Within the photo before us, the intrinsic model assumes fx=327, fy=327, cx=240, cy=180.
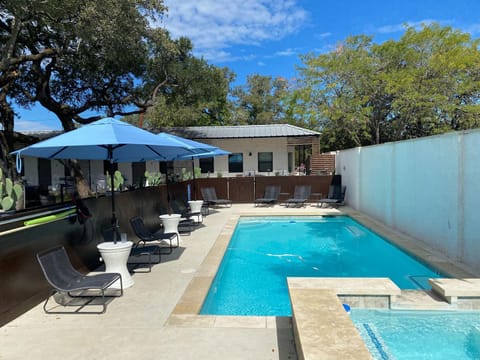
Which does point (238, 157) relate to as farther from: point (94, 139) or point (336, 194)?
point (94, 139)

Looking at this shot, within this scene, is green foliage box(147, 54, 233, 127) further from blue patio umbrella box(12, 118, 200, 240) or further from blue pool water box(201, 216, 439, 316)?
blue patio umbrella box(12, 118, 200, 240)

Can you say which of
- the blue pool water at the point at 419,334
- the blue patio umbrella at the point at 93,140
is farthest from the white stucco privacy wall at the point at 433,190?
the blue patio umbrella at the point at 93,140

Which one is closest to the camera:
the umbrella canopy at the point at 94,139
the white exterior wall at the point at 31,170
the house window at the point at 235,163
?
the umbrella canopy at the point at 94,139

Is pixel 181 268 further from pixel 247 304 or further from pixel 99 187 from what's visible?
pixel 99 187

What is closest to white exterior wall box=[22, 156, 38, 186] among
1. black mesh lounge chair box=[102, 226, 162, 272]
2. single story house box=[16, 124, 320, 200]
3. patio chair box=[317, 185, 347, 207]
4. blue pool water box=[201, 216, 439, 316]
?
single story house box=[16, 124, 320, 200]

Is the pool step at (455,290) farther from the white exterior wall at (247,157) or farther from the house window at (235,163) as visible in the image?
the house window at (235,163)

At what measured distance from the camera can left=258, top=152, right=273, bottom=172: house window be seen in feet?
64.1

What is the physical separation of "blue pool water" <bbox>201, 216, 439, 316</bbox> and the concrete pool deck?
702mm

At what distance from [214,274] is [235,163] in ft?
47.6

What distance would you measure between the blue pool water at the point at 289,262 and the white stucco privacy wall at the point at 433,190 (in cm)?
74

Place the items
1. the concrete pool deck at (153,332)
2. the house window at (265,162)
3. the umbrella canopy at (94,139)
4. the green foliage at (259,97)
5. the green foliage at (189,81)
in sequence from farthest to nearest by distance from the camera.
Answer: the green foliage at (259,97) < the house window at (265,162) < the green foliage at (189,81) < the umbrella canopy at (94,139) < the concrete pool deck at (153,332)

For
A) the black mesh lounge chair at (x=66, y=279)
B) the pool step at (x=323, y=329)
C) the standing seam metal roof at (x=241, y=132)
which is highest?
the standing seam metal roof at (x=241, y=132)

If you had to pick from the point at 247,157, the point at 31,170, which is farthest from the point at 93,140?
the point at 31,170

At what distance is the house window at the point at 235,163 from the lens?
19656 millimetres
